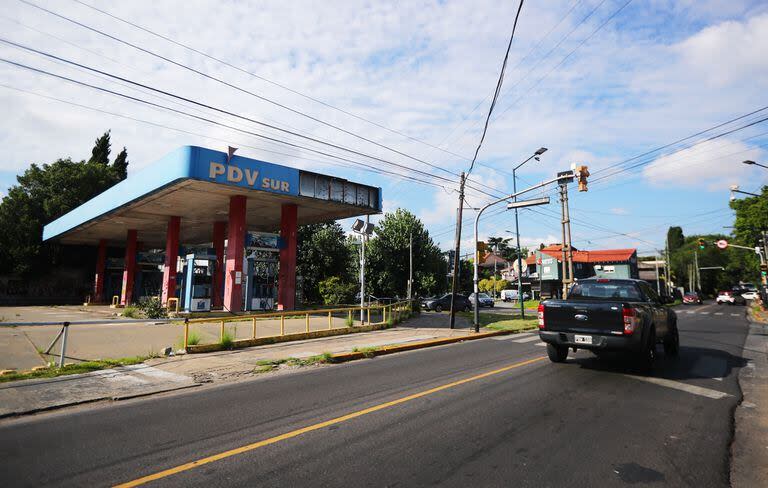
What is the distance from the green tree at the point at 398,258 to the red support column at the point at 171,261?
16124 millimetres

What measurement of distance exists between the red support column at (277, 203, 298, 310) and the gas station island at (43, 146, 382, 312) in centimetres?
6

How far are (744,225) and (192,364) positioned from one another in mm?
58076

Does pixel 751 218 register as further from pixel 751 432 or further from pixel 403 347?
pixel 751 432

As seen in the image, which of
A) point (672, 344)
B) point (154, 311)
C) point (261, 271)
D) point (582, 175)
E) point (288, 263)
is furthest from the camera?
point (261, 271)

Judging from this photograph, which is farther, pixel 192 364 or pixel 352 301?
pixel 352 301

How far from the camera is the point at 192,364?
Answer: 970cm

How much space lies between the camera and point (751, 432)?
5.02 meters

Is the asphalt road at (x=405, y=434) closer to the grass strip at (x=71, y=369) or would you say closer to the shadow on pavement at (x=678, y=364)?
the shadow on pavement at (x=678, y=364)

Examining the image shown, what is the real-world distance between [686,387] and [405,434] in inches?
221

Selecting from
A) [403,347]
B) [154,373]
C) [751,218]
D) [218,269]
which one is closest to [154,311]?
[218,269]

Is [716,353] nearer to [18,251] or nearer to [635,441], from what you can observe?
[635,441]

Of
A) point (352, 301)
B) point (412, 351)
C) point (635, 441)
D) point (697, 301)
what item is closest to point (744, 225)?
point (697, 301)

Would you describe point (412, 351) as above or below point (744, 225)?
below

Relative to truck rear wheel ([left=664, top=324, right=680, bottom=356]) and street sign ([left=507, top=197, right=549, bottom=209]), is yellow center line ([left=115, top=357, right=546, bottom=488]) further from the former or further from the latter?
street sign ([left=507, top=197, right=549, bottom=209])
